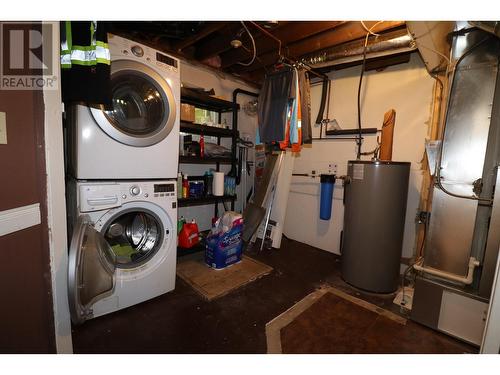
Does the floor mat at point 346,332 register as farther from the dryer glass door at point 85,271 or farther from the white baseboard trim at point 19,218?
the white baseboard trim at point 19,218

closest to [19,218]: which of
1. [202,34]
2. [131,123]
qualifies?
[131,123]

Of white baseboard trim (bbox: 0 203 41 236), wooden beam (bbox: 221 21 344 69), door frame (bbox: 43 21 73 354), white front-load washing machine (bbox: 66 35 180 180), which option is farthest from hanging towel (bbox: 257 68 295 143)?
white baseboard trim (bbox: 0 203 41 236)

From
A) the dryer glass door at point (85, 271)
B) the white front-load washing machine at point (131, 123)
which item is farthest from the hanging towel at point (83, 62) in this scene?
the dryer glass door at point (85, 271)

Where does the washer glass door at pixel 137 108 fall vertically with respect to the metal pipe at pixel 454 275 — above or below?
above

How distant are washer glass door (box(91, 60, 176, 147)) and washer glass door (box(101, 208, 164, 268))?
0.52m

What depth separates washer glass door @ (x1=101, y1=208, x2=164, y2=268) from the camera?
1635 mm

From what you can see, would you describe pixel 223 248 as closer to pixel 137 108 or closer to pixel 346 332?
pixel 346 332

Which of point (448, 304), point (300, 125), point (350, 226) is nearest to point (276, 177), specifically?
point (300, 125)

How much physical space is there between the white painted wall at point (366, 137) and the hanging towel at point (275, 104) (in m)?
0.86

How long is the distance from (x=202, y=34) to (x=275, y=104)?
0.91 m

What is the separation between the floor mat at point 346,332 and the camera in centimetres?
137

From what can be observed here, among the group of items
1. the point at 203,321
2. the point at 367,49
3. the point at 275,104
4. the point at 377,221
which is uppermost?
the point at 367,49

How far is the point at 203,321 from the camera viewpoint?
1540 mm

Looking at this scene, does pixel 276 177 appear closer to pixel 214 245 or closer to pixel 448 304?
pixel 214 245
